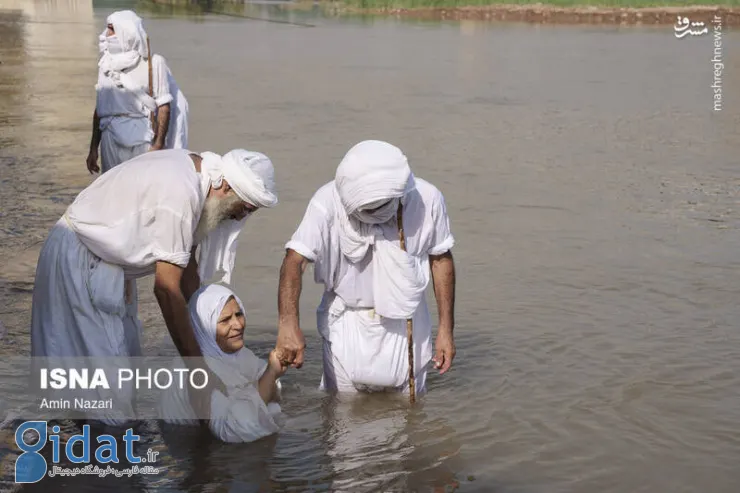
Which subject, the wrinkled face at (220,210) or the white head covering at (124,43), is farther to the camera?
the white head covering at (124,43)

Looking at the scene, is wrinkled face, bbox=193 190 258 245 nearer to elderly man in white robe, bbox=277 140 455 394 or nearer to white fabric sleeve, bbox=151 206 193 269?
white fabric sleeve, bbox=151 206 193 269

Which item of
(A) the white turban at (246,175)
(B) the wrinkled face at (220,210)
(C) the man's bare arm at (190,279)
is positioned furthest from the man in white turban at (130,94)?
(A) the white turban at (246,175)

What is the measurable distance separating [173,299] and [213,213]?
1.23ft

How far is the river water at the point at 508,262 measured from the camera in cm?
507

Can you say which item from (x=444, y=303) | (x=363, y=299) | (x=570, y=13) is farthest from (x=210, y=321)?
(x=570, y=13)

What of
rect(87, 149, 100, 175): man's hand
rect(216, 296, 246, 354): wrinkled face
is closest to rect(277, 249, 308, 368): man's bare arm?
rect(216, 296, 246, 354): wrinkled face

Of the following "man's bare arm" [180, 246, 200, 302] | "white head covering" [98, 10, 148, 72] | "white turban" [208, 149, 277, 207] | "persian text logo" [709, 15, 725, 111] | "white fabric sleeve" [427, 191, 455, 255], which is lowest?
"persian text logo" [709, 15, 725, 111]

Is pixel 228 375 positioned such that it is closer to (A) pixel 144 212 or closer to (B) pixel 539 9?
(A) pixel 144 212

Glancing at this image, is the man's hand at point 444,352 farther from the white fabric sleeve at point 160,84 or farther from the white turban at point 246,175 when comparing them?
the white fabric sleeve at point 160,84

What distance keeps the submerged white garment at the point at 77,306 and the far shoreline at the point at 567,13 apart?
3178 centimetres

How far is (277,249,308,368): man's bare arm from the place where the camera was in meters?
4.75

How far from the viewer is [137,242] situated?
174 inches

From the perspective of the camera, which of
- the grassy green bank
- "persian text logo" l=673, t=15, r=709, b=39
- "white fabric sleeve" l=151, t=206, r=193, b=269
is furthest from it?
the grassy green bank

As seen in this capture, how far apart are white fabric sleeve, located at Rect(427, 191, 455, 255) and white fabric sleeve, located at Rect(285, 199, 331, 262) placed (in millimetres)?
459
